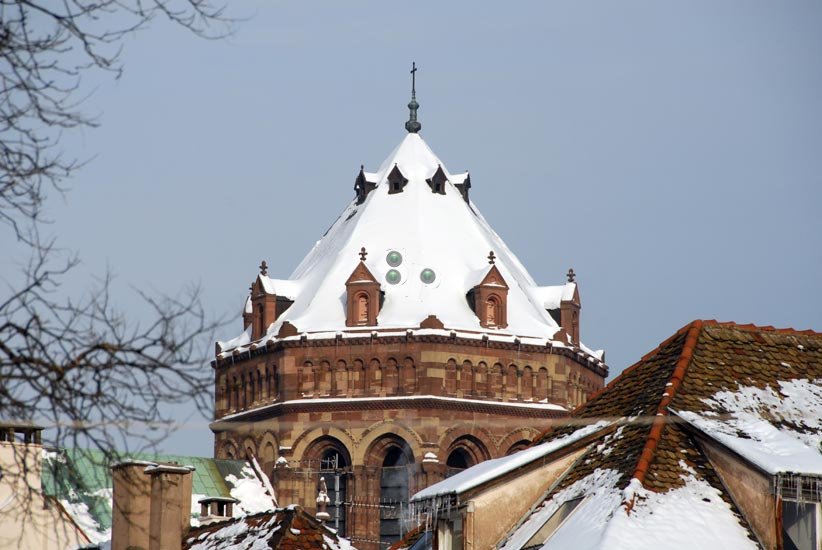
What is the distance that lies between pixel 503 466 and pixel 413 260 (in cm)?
6249

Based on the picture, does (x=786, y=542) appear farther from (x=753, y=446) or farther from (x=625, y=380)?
(x=625, y=380)

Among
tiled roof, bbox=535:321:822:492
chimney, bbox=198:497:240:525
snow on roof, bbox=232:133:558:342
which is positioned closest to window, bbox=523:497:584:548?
tiled roof, bbox=535:321:822:492

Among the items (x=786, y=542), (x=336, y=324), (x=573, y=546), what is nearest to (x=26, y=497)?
(x=573, y=546)

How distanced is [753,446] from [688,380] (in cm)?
299

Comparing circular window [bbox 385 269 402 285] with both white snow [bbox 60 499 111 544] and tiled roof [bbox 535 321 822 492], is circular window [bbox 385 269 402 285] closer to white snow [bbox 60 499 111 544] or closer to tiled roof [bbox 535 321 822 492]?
white snow [bbox 60 499 111 544]

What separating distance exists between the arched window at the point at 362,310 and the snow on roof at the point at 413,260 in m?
0.73

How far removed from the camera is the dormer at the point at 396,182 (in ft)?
316

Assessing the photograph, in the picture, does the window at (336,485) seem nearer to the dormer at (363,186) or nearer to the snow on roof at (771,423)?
the dormer at (363,186)

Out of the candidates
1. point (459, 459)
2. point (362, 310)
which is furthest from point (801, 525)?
point (362, 310)

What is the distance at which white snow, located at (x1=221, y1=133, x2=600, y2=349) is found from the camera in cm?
9181

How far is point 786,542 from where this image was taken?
2827cm

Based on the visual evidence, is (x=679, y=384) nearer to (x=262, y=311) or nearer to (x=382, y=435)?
(x=382, y=435)

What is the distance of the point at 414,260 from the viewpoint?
93.8 m

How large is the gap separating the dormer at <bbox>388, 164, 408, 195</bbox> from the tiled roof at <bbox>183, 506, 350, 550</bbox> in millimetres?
53806
